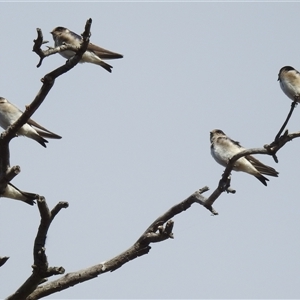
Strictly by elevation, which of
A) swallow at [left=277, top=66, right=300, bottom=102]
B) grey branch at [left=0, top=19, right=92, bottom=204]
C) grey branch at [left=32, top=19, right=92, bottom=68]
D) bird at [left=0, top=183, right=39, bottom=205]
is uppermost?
swallow at [left=277, top=66, right=300, bottom=102]

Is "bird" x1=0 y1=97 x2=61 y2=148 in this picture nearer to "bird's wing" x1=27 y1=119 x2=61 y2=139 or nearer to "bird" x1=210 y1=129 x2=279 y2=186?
"bird's wing" x1=27 y1=119 x2=61 y2=139

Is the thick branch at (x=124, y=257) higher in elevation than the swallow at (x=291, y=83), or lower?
lower

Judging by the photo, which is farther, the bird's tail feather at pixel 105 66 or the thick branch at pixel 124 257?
the bird's tail feather at pixel 105 66

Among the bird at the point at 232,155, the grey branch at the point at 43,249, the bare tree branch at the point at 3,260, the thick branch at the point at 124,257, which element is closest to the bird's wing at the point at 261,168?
the bird at the point at 232,155

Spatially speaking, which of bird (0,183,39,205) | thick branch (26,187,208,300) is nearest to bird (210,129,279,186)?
thick branch (26,187,208,300)

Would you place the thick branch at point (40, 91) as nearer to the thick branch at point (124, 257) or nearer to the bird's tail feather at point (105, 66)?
the thick branch at point (124, 257)

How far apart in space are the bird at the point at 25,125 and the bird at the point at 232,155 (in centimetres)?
191

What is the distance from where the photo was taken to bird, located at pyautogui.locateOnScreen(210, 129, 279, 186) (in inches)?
271

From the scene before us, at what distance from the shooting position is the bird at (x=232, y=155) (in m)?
6.88

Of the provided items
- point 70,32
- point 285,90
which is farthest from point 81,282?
point 70,32

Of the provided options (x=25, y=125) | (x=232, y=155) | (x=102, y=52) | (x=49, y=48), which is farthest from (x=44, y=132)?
(x=232, y=155)

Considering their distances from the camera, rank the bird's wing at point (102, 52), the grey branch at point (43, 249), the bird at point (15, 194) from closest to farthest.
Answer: the grey branch at point (43, 249) < the bird at point (15, 194) < the bird's wing at point (102, 52)

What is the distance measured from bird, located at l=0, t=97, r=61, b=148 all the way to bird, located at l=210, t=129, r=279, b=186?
1.91 metres

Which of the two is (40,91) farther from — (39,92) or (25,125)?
(25,125)
